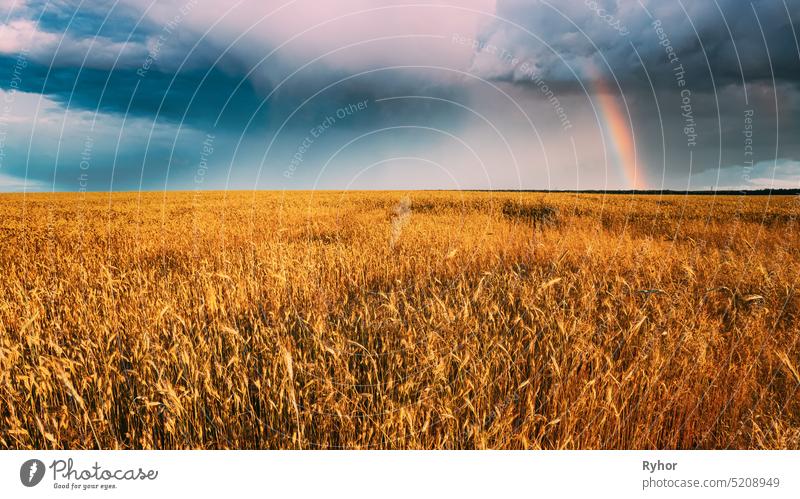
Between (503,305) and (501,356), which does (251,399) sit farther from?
(503,305)

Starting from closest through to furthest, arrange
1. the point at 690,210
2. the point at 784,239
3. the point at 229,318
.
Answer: the point at 229,318 → the point at 784,239 → the point at 690,210

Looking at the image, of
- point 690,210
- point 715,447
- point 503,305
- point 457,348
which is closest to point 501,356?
point 457,348

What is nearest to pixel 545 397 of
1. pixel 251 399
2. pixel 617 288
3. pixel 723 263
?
pixel 251 399

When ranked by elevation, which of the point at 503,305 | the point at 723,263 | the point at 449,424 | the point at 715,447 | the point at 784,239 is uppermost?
the point at 784,239

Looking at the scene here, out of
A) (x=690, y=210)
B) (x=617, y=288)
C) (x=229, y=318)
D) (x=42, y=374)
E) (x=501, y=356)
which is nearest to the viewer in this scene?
(x=42, y=374)

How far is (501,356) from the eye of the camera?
2.96m

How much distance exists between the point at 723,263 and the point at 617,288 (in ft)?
8.23

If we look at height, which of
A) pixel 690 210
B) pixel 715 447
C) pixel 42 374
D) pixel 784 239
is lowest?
pixel 715 447

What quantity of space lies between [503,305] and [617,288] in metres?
1.50

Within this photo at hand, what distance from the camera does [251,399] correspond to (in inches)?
109
